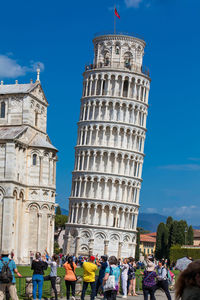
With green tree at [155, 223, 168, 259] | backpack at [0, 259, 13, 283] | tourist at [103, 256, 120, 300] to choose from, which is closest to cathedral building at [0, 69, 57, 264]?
tourist at [103, 256, 120, 300]

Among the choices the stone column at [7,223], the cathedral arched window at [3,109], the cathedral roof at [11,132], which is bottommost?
the stone column at [7,223]

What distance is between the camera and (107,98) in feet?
251

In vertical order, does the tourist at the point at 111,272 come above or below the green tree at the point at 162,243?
above

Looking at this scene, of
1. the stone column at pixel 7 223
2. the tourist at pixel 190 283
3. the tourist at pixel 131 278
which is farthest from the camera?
the stone column at pixel 7 223

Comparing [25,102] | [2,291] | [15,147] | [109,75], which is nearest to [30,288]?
[2,291]

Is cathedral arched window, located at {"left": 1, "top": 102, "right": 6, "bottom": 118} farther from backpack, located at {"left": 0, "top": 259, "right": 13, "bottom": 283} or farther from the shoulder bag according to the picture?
the shoulder bag

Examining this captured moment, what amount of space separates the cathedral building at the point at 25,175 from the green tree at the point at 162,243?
46160 millimetres

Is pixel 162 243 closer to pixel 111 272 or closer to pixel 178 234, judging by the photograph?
pixel 178 234

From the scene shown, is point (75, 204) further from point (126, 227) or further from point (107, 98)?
point (107, 98)

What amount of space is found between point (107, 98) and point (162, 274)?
5811 cm

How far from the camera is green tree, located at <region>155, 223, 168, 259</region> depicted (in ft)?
312

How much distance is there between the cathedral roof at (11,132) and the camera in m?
50.2

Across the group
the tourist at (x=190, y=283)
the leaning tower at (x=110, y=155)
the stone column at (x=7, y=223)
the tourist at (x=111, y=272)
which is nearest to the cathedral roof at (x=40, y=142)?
the stone column at (x=7, y=223)

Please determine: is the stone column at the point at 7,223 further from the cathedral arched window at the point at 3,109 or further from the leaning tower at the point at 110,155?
the leaning tower at the point at 110,155
